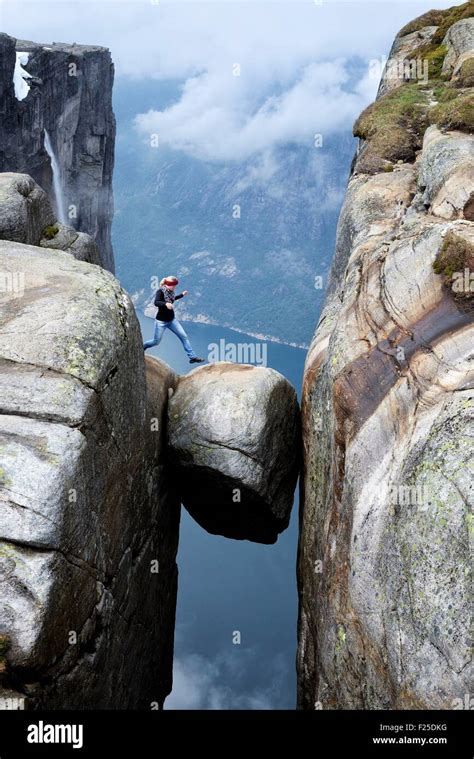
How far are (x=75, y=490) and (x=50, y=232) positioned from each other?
68.0ft

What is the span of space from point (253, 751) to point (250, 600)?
87502 mm

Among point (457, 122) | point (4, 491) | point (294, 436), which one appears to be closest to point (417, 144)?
point (457, 122)

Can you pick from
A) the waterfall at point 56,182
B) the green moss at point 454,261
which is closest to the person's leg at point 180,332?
the green moss at point 454,261

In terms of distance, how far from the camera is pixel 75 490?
1415 cm

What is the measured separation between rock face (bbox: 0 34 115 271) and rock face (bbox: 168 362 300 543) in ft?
176

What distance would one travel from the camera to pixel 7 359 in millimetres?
15391

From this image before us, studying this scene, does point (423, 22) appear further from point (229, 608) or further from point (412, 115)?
point (229, 608)

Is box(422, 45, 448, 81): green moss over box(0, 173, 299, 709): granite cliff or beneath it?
over

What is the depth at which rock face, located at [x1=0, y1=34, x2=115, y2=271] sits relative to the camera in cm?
7300

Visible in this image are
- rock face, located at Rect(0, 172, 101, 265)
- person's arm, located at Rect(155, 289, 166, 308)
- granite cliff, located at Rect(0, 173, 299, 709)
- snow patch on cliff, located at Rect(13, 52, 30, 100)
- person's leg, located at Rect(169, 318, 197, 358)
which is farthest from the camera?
snow patch on cliff, located at Rect(13, 52, 30, 100)

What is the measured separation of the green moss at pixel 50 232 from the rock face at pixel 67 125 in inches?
1605

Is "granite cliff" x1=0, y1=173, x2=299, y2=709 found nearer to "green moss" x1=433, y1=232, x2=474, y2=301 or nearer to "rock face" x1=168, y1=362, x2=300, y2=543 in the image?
"rock face" x1=168, y1=362, x2=300, y2=543

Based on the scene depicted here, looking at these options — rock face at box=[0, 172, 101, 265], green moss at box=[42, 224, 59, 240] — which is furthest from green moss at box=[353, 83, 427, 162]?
green moss at box=[42, 224, 59, 240]

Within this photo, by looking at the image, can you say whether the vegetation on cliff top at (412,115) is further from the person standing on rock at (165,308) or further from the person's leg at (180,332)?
the person's leg at (180,332)
